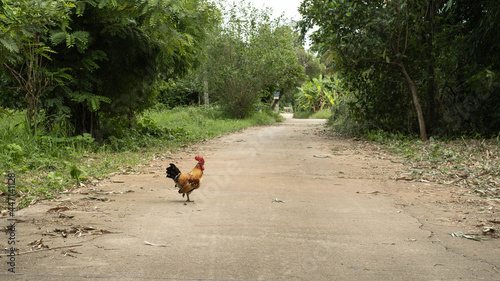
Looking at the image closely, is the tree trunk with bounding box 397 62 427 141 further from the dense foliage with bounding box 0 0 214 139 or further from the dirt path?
the dirt path

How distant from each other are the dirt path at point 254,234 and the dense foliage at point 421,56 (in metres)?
6.79

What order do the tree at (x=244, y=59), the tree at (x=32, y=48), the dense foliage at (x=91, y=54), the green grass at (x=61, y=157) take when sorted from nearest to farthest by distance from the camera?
the green grass at (x=61, y=157) → the tree at (x=32, y=48) → the dense foliage at (x=91, y=54) → the tree at (x=244, y=59)

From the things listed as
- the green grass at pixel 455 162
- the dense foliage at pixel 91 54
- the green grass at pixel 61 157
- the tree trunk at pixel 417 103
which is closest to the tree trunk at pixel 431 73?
the tree trunk at pixel 417 103

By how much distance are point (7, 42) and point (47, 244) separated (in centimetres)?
357

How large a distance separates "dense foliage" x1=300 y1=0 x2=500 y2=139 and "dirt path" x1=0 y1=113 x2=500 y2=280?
6792mm

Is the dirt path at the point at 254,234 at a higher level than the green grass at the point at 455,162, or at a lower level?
higher

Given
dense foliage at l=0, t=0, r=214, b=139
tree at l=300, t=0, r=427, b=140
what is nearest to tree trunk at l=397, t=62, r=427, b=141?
tree at l=300, t=0, r=427, b=140

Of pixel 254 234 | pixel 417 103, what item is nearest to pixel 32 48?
pixel 254 234

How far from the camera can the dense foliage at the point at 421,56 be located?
12.1 metres

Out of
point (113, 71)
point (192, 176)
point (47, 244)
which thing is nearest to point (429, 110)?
point (113, 71)

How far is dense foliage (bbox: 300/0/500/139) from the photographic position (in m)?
12.1

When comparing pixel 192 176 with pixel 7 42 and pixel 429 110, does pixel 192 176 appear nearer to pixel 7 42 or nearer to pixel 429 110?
pixel 7 42

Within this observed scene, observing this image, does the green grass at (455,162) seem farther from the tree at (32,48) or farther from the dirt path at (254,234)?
the tree at (32,48)

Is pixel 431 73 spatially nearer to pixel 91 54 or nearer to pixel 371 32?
pixel 371 32
